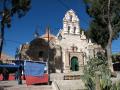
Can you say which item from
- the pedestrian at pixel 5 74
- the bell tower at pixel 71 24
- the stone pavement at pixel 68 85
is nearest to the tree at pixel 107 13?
the stone pavement at pixel 68 85

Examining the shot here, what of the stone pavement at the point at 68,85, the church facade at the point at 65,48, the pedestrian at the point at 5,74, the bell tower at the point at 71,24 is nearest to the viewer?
the stone pavement at the point at 68,85

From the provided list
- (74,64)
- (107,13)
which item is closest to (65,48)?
(74,64)

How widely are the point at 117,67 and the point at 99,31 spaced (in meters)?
11.5

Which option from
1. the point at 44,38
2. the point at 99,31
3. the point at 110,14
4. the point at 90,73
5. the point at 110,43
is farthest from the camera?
the point at 44,38

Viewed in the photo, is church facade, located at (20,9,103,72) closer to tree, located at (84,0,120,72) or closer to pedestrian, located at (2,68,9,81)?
tree, located at (84,0,120,72)

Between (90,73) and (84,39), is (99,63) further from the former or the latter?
(84,39)

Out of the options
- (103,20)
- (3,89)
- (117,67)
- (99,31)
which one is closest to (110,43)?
(103,20)

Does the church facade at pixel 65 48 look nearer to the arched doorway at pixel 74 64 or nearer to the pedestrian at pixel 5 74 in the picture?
the arched doorway at pixel 74 64

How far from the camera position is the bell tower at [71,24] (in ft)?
165

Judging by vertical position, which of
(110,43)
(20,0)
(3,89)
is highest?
(20,0)

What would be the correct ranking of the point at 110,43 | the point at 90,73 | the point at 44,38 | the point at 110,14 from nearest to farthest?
the point at 90,73
the point at 110,43
the point at 110,14
the point at 44,38

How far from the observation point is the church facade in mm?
47094

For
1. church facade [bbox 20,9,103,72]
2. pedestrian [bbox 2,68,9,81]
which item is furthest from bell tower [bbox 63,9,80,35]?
pedestrian [bbox 2,68,9,81]

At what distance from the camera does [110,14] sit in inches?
1330
